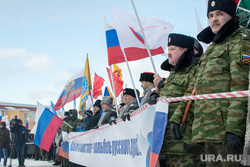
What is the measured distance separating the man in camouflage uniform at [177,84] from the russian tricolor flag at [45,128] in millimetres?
6860

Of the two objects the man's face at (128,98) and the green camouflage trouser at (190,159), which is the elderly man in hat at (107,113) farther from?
the green camouflage trouser at (190,159)

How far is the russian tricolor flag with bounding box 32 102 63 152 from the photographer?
976cm

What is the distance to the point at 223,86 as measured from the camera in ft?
8.27

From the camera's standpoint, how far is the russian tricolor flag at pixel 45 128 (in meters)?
9.76

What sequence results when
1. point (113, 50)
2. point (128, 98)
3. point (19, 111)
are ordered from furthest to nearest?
point (19, 111)
point (113, 50)
point (128, 98)

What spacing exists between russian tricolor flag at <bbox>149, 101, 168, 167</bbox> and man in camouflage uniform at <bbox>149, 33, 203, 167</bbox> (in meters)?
0.09

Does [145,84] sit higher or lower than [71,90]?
lower

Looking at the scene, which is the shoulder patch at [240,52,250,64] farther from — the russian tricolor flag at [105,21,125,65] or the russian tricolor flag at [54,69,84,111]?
the russian tricolor flag at [54,69,84,111]

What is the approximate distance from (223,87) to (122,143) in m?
2.62

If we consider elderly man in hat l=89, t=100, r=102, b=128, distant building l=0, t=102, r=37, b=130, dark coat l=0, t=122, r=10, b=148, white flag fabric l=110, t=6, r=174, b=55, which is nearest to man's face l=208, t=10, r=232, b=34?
white flag fabric l=110, t=6, r=174, b=55

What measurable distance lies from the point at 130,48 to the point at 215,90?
4182 mm

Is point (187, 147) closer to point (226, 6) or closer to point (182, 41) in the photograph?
point (182, 41)

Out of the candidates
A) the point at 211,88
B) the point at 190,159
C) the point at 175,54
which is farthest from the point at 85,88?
the point at 211,88

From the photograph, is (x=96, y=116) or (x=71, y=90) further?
(x=71, y=90)
